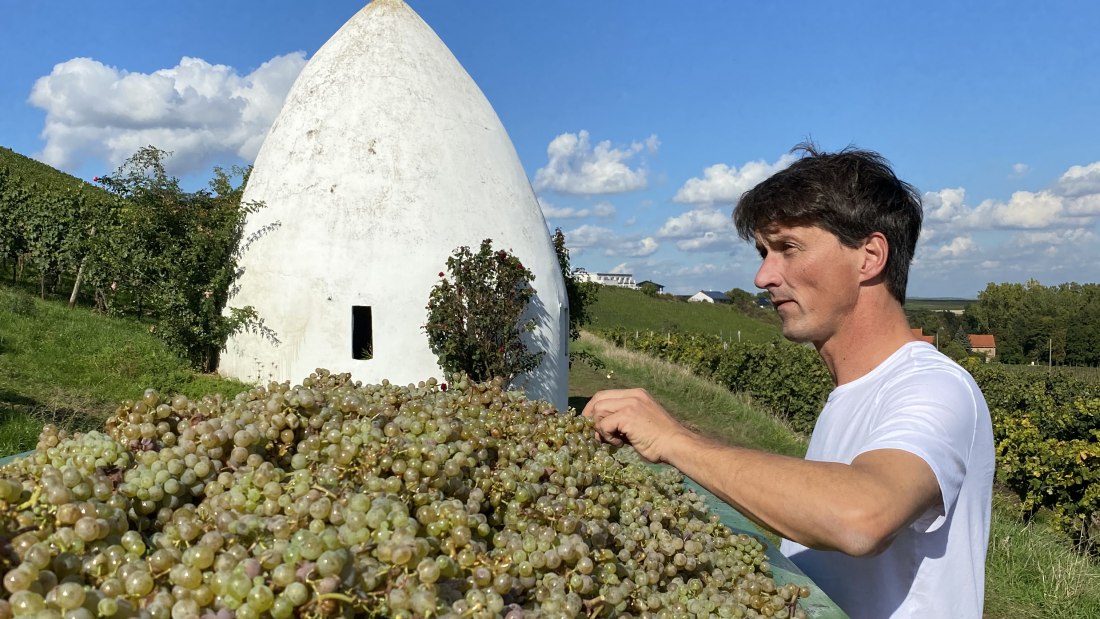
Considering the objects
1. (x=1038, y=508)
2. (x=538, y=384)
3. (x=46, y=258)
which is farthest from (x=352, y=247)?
(x=46, y=258)

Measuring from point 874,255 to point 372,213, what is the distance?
336 inches

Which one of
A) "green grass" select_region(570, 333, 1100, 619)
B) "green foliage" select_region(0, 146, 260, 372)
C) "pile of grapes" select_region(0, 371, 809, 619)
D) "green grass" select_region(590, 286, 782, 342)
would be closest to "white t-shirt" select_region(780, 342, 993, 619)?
"pile of grapes" select_region(0, 371, 809, 619)

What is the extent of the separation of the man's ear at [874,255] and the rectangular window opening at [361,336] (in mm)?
8503

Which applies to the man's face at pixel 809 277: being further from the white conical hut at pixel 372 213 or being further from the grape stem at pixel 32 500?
the white conical hut at pixel 372 213

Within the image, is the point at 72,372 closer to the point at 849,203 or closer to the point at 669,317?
the point at 849,203

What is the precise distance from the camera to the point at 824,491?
133 centimetres

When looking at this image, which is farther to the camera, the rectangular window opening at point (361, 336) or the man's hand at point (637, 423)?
the rectangular window opening at point (361, 336)

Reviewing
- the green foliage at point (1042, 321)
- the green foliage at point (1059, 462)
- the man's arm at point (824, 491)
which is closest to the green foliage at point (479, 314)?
the green foliage at point (1059, 462)

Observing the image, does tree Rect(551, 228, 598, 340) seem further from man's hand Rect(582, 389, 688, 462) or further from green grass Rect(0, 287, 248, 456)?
man's hand Rect(582, 389, 688, 462)

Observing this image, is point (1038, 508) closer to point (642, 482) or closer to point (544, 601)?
point (642, 482)

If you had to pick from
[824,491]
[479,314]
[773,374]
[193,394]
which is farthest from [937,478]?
[773,374]

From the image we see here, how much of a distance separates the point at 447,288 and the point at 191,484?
28.0 ft

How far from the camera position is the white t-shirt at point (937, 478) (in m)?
1.49

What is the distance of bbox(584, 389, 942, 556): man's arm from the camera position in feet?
4.28
